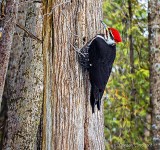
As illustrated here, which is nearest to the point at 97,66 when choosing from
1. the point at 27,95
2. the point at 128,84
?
the point at 27,95

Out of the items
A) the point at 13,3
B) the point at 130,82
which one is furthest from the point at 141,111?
the point at 13,3

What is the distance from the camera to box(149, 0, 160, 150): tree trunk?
5177 millimetres

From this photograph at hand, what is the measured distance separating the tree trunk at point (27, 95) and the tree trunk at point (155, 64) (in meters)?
2.04

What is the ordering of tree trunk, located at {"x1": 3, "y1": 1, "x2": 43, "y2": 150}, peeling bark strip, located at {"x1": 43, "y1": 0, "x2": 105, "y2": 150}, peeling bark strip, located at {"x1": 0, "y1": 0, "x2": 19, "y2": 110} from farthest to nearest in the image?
tree trunk, located at {"x1": 3, "y1": 1, "x2": 43, "y2": 150}, peeling bark strip, located at {"x1": 43, "y1": 0, "x2": 105, "y2": 150}, peeling bark strip, located at {"x1": 0, "y1": 0, "x2": 19, "y2": 110}

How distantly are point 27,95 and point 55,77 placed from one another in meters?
0.94

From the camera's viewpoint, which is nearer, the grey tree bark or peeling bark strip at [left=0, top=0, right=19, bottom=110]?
peeling bark strip at [left=0, top=0, right=19, bottom=110]

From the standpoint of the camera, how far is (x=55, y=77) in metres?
3.14

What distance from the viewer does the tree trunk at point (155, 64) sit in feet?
17.0

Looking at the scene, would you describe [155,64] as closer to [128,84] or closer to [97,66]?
[128,84]

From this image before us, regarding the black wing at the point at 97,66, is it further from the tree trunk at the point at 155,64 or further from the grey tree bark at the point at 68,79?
the tree trunk at the point at 155,64

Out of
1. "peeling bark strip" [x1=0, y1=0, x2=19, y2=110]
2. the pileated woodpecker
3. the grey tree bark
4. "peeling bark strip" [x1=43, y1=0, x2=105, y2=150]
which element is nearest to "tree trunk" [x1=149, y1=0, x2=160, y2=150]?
the grey tree bark

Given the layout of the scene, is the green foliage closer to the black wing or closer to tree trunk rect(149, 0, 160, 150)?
tree trunk rect(149, 0, 160, 150)

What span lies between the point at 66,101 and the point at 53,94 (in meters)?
0.14

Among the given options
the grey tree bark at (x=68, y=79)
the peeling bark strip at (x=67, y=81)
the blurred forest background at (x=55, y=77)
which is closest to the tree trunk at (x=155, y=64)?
the blurred forest background at (x=55, y=77)
